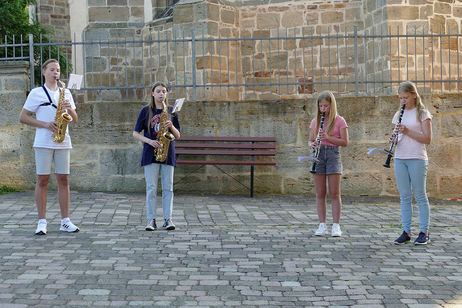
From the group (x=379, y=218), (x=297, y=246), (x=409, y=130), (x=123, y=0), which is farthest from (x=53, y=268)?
(x=123, y=0)

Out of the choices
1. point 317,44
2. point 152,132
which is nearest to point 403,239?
point 152,132

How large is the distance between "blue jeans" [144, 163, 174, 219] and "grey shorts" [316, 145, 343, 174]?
169cm

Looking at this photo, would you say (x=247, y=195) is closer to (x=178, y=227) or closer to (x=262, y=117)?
(x=262, y=117)

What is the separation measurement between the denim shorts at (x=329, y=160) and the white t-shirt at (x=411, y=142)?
719 millimetres

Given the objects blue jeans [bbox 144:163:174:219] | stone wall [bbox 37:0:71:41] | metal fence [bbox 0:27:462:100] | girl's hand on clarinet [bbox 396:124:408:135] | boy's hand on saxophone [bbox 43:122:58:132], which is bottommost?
blue jeans [bbox 144:163:174:219]

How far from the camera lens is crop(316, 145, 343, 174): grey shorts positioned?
7125mm

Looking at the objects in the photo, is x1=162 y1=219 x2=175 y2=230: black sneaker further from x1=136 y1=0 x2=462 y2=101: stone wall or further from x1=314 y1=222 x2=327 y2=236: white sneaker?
x1=136 y1=0 x2=462 y2=101: stone wall

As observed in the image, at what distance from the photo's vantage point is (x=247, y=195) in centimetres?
1062

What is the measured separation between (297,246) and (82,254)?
2055 millimetres

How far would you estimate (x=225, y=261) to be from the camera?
5.70 metres

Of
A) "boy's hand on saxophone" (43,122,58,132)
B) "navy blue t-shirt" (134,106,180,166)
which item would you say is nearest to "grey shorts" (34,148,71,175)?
"boy's hand on saxophone" (43,122,58,132)

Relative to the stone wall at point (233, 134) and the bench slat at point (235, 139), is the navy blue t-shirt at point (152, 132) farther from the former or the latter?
the stone wall at point (233, 134)

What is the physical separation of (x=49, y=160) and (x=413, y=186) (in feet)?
12.7

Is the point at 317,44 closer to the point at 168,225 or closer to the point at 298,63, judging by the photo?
the point at 298,63
